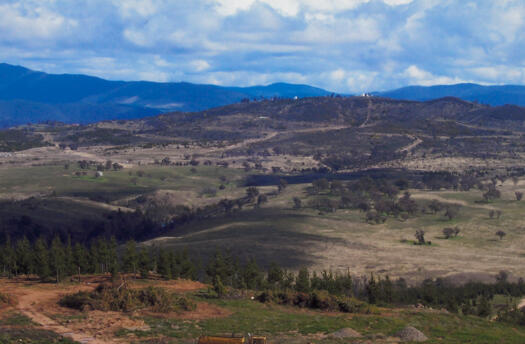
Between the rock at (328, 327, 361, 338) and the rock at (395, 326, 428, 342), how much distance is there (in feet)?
5.15

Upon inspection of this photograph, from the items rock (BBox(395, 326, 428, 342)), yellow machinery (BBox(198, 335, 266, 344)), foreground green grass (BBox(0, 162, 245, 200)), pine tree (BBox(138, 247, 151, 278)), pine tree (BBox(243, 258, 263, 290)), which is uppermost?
foreground green grass (BBox(0, 162, 245, 200))

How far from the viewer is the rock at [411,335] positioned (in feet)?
68.9

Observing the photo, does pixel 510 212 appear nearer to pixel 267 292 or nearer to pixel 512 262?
pixel 512 262

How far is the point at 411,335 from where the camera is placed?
21.2 meters

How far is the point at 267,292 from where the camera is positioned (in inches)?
1110

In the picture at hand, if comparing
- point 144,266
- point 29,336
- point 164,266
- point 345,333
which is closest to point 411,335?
point 345,333

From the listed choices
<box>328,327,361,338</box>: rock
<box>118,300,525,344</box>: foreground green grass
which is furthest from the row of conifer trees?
<box>328,327,361,338</box>: rock

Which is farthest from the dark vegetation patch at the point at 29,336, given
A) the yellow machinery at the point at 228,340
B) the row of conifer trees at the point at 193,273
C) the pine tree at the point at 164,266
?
the pine tree at the point at 164,266

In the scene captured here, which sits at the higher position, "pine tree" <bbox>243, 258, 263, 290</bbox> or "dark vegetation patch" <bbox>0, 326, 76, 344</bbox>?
"dark vegetation patch" <bbox>0, 326, 76, 344</bbox>

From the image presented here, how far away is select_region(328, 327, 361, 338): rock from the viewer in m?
21.1

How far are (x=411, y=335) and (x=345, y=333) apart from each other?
8.12 ft

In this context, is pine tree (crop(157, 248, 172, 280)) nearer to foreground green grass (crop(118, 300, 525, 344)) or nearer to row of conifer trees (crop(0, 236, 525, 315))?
row of conifer trees (crop(0, 236, 525, 315))

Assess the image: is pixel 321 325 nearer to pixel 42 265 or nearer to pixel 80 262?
pixel 42 265

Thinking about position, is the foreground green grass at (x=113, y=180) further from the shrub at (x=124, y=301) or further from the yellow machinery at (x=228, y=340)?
the yellow machinery at (x=228, y=340)
